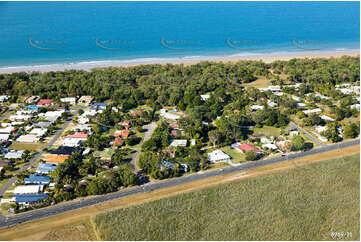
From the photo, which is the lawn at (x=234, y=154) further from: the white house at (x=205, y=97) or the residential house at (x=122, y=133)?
the white house at (x=205, y=97)

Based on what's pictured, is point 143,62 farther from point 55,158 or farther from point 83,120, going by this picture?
point 55,158

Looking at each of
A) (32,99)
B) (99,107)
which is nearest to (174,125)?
(99,107)

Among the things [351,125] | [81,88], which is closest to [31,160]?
[81,88]

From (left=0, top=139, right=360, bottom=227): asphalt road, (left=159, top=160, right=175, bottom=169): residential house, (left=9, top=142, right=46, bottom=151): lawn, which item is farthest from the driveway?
(left=9, top=142, right=46, bottom=151): lawn

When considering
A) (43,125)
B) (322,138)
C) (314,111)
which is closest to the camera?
(322,138)

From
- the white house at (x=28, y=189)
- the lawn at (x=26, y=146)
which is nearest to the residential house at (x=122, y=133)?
the lawn at (x=26, y=146)
